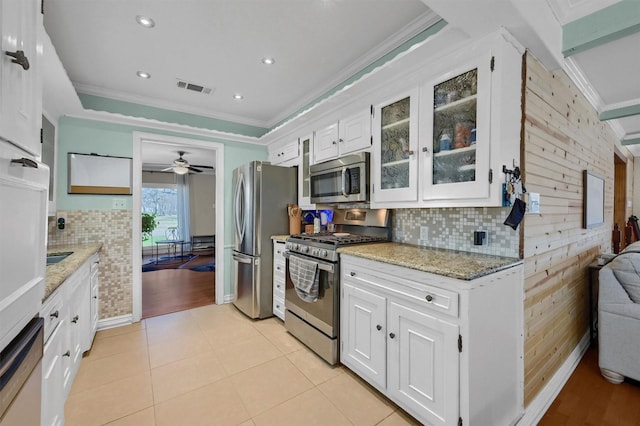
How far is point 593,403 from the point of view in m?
1.85

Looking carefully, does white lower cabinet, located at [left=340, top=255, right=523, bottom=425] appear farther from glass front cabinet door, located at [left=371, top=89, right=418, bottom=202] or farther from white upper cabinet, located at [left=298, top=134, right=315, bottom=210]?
white upper cabinet, located at [left=298, top=134, right=315, bottom=210]

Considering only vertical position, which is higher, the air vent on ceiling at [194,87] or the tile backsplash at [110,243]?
the air vent on ceiling at [194,87]

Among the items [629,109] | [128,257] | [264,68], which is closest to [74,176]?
[128,257]

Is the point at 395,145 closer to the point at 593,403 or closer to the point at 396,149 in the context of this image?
the point at 396,149

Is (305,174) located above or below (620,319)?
above

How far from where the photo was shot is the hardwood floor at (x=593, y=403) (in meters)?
1.71

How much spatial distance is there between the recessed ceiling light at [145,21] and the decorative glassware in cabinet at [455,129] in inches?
83.3

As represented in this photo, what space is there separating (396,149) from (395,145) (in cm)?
4

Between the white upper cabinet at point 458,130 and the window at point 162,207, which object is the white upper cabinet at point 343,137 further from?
the window at point 162,207

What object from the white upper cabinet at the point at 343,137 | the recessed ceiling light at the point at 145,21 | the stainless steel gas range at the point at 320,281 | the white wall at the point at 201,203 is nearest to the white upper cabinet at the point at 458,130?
the white upper cabinet at the point at 343,137

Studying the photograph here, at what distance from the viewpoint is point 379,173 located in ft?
7.66

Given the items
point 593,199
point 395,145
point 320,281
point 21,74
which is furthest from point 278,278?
Answer: point 593,199

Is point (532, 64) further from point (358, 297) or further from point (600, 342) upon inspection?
point (600, 342)

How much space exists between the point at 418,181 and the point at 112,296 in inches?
136
